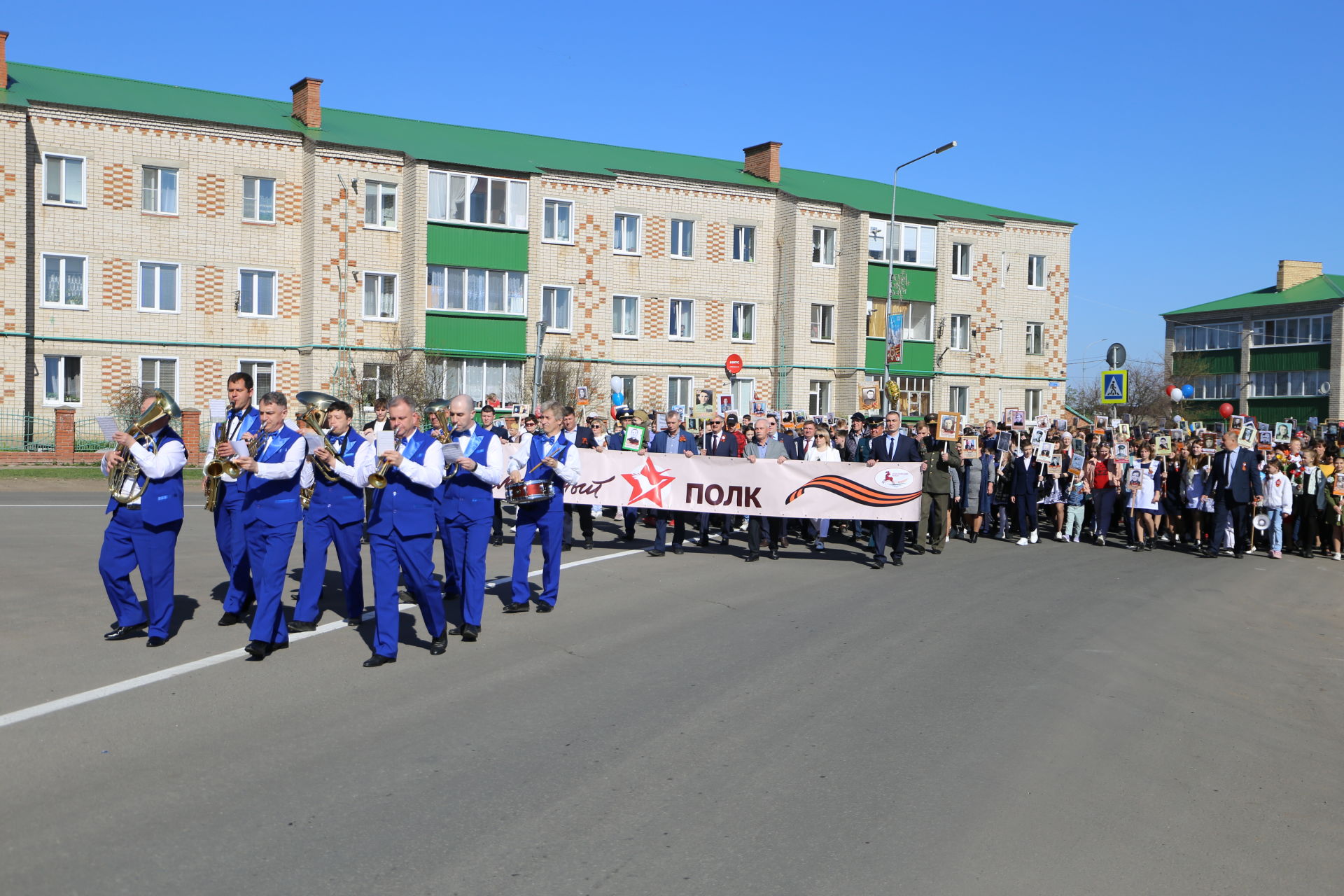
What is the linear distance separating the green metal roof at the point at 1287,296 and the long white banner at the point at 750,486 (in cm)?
7272

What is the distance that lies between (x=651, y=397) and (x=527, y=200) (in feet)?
28.6

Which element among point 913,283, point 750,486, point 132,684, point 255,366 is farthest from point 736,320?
point 132,684

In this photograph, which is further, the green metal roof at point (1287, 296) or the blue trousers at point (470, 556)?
the green metal roof at point (1287, 296)

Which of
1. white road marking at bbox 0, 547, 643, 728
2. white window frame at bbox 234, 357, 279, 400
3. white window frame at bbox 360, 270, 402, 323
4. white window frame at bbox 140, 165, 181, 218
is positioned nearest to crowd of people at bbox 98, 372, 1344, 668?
white road marking at bbox 0, 547, 643, 728

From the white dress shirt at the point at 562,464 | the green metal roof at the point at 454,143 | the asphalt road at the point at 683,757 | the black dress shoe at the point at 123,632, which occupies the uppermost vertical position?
the green metal roof at the point at 454,143

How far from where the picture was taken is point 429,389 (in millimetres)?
38000

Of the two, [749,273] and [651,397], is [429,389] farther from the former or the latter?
[749,273]

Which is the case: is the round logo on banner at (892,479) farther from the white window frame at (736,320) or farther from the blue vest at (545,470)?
the white window frame at (736,320)

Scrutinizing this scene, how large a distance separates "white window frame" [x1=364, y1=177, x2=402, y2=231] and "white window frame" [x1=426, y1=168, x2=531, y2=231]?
3.86 ft

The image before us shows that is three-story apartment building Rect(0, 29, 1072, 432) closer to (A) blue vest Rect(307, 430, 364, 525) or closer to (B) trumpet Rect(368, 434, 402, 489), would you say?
(A) blue vest Rect(307, 430, 364, 525)

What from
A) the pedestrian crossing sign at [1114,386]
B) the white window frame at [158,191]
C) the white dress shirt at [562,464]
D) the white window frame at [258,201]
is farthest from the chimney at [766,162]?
the white dress shirt at [562,464]

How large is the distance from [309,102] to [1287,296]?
6881 centimetres

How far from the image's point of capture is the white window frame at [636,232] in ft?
146

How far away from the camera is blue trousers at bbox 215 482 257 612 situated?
9.73 meters
